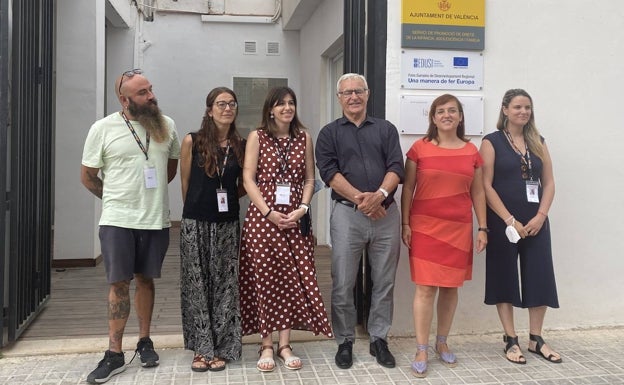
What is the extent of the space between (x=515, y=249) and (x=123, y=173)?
240cm

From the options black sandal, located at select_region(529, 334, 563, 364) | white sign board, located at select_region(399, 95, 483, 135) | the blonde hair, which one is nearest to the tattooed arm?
white sign board, located at select_region(399, 95, 483, 135)

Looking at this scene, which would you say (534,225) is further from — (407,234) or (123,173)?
(123,173)

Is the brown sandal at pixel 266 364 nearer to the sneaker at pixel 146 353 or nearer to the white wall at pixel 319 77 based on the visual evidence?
the sneaker at pixel 146 353

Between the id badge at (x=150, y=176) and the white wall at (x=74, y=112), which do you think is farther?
the white wall at (x=74, y=112)

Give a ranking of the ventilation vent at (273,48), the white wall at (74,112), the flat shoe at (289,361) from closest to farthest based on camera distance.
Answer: the flat shoe at (289,361) < the white wall at (74,112) < the ventilation vent at (273,48)

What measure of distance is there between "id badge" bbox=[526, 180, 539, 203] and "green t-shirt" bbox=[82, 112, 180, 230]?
222 cm

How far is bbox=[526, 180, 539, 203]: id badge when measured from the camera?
3.29 meters

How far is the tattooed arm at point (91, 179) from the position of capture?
3006 millimetres

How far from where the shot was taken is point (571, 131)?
3885mm

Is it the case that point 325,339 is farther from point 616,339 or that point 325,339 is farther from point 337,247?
point 616,339

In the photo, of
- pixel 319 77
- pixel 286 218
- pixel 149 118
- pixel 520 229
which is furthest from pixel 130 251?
pixel 319 77

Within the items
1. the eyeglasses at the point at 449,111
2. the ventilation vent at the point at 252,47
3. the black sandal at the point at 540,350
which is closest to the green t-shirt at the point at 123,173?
the eyeglasses at the point at 449,111

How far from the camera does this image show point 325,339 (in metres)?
3.72

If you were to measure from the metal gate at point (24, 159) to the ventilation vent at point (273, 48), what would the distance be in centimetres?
488
